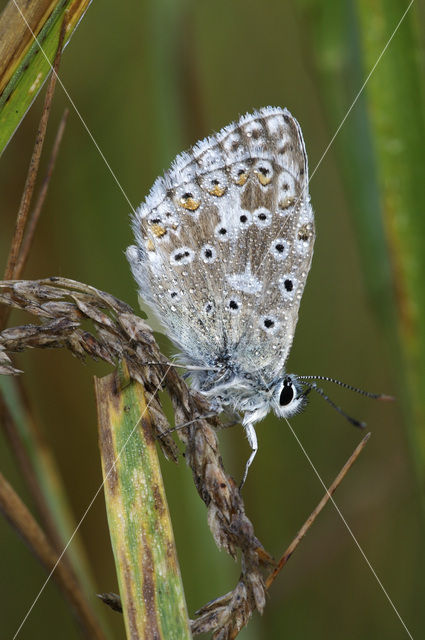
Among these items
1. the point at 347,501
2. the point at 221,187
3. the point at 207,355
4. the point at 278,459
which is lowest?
the point at 347,501

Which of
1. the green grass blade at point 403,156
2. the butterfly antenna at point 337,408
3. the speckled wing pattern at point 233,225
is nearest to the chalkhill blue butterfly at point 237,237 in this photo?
the speckled wing pattern at point 233,225

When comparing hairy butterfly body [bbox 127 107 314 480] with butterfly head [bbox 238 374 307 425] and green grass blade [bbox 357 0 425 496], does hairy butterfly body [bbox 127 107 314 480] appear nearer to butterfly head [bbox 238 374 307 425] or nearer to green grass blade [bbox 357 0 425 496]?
butterfly head [bbox 238 374 307 425]

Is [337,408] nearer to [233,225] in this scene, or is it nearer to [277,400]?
[277,400]

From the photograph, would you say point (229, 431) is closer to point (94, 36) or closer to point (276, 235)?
point (276, 235)

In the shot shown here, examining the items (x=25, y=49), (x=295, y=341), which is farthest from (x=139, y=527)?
(x=295, y=341)

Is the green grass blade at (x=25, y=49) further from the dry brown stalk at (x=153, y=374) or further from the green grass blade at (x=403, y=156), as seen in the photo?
the green grass blade at (x=403, y=156)

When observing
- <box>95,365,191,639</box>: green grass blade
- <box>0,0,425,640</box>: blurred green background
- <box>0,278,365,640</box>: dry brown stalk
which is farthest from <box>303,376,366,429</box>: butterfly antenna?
<box>95,365,191,639</box>: green grass blade

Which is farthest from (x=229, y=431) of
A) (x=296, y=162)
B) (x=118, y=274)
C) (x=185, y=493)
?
(x=296, y=162)
